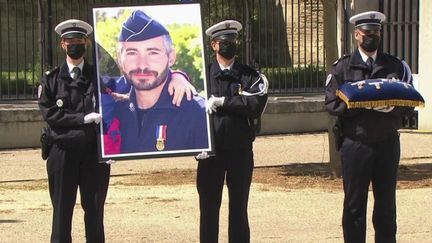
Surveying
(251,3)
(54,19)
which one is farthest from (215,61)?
(54,19)

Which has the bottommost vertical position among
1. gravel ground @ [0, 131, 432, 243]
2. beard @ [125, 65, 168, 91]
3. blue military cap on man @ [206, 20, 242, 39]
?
gravel ground @ [0, 131, 432, 243]

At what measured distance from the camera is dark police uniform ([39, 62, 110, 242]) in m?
6.45

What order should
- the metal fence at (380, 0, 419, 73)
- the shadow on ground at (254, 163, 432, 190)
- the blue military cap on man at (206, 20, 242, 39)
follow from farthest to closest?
the metal fence at (380, 0, 419, 73)
the shadow on ground at (254, 163, 432, 190)
the blue military cap on man at (206, 20, 242, 39)

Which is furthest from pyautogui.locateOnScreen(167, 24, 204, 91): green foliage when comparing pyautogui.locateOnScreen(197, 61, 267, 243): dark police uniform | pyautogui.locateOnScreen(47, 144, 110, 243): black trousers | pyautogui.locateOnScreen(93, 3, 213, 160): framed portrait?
pyautogui.locateOnScreen(47, 144, 110, 243): black trousers

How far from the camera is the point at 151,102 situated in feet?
21.6

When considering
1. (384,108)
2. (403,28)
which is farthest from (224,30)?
(403,28)

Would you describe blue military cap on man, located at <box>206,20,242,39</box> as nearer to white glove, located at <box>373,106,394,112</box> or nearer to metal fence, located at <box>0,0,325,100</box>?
white glove, located at <box>373,106,394,112</box>

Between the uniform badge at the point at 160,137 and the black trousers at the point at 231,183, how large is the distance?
0.36 meters

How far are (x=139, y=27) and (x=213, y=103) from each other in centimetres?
80

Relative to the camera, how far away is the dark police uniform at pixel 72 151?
6.45 meters

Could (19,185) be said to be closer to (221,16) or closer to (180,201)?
(180,201)

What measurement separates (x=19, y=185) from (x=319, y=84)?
6.76m

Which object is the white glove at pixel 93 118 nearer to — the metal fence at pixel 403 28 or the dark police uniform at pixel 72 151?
the dark police uniform at pixel 72 151

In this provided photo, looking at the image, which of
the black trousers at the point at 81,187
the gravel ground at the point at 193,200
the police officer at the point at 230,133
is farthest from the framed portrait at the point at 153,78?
the gravel ground at the point at 193,200
